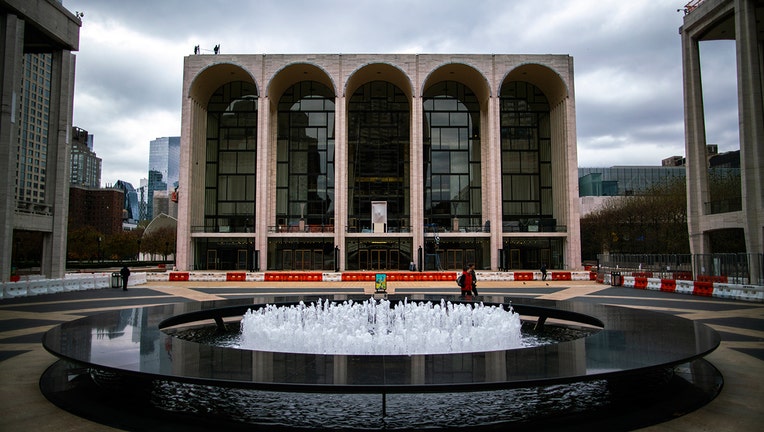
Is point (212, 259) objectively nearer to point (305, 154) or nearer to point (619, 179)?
point (305, 154)

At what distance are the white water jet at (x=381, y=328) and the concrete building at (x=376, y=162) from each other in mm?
34338

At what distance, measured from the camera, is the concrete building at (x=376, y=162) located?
49250 millimetres

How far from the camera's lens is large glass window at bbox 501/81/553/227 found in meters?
55.4

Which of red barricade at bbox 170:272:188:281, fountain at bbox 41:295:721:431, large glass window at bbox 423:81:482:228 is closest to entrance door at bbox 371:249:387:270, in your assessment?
large glass window at bbox 423:81:482:228

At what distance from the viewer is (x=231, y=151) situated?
A: 55.4 metres

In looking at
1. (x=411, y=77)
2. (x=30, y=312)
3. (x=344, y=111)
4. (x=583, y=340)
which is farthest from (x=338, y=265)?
(x=583, y=340)

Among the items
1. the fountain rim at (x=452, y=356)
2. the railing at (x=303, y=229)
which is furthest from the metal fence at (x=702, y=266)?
the railing at (x=303, y=229)

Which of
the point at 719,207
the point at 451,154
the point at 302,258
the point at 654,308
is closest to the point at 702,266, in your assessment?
the point at 719,207

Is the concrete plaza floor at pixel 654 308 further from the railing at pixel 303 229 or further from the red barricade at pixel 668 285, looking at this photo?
the railing at pixel 303 229

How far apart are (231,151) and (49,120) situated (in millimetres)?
23256

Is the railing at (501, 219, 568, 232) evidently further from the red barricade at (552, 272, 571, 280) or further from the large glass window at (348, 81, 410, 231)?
the large glass window at (348, 81, 410, 231)

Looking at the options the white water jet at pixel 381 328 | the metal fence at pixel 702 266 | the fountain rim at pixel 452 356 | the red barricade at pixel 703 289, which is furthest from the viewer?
the metal fence at pixel 702 266

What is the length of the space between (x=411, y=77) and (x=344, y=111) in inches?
319

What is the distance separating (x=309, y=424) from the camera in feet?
20.9
